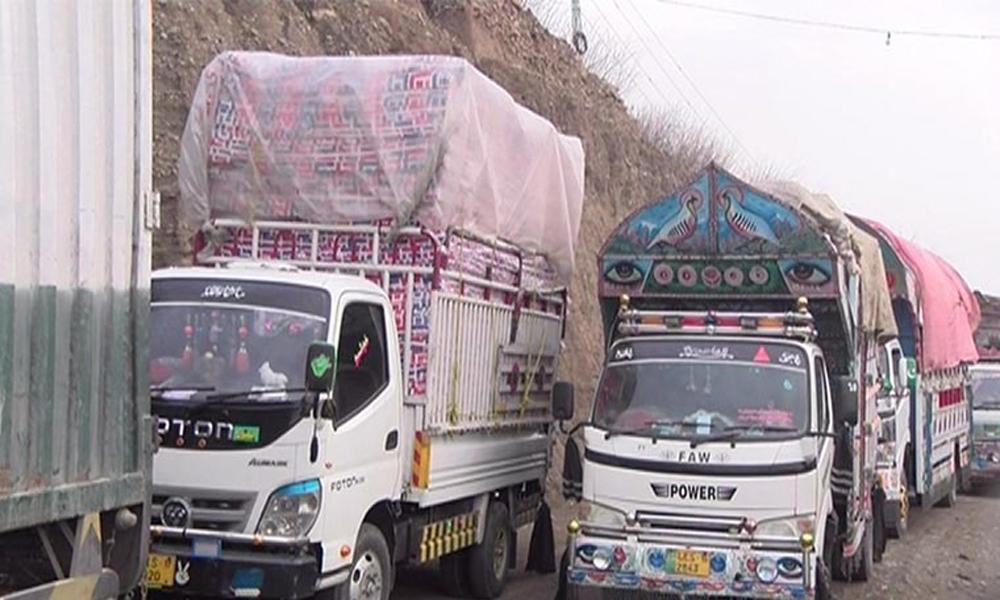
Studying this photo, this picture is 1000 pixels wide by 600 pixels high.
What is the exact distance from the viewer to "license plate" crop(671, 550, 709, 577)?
8578 mm

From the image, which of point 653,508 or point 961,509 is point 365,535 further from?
point 961,509

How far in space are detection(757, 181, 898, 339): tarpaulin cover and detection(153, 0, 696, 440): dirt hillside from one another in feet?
22.8

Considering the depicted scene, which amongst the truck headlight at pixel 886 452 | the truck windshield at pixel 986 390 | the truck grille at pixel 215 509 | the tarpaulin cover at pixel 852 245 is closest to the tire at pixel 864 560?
the truck headlight at pixel 886 452

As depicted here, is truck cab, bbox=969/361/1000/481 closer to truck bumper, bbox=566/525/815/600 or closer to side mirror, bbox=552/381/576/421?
side mirror, bbox=552/381/576/421

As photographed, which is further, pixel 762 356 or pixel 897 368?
pixel 897 368

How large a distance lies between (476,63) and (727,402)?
1625 cm

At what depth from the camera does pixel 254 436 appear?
23.5 ft

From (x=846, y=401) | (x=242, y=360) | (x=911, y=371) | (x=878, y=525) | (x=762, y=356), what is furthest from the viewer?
(x=911, y=371)

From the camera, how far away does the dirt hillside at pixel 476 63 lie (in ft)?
52.2

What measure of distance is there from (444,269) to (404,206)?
528mm

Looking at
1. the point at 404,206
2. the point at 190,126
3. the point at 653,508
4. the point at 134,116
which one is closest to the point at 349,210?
the point at 404,206

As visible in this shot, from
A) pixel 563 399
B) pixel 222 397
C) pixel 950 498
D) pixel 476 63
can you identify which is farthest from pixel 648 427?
pixel 476 63

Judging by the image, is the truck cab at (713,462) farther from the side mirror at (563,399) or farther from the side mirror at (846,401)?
the side mirror at (563,399)

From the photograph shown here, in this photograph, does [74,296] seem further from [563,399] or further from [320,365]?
[563,399]
